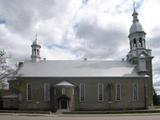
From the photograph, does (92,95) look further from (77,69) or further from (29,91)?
(29,91)

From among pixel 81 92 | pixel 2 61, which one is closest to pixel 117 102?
pixel 81 92

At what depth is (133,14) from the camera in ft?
234

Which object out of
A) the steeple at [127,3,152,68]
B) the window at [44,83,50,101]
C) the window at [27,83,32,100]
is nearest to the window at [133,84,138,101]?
the steeple at [127,3,152,68]

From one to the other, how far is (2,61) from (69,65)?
30.1 metres

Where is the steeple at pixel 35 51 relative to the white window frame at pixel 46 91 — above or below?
above

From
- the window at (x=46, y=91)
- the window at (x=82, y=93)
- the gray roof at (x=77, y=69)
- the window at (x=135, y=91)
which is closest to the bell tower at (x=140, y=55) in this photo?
the gray roof at (x=77, y=69)

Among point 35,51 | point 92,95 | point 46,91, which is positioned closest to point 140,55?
point 92,95

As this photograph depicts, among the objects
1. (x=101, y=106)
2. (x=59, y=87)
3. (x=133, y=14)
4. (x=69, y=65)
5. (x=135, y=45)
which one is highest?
(x=133, y=14)

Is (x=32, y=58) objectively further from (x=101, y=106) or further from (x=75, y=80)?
(x=101, y=106)

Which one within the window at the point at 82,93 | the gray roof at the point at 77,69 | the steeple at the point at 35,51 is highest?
the steeple at the point at 35,51

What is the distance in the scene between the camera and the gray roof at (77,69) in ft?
204

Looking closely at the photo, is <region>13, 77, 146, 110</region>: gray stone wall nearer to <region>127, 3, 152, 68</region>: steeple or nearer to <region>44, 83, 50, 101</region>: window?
<region>44, 83, 50, 101</region>: window

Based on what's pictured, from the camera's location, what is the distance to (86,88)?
61.4 m

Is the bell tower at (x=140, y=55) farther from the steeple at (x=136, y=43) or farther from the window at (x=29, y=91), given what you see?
the window at (x=29, y=91)
